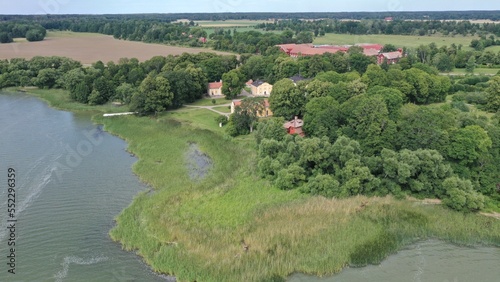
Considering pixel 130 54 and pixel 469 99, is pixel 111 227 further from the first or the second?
pixel 130 54

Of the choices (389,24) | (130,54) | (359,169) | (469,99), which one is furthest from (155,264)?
A: (389,24)

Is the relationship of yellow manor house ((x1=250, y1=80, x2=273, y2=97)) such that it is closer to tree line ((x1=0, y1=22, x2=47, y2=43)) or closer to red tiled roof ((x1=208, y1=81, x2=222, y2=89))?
red tiled roof ((x1=208, y1=81, x2=222, y2=89))

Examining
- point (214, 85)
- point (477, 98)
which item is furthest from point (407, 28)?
point (214, 85)

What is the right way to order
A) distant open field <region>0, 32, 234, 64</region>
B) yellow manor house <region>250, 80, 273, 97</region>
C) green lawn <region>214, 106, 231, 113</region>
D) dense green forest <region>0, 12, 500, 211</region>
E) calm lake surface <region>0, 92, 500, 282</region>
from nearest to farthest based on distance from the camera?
calm lake surface <region>0, 92, 500, 282</region> → dense green forest <region>0, 12, 500, 211</region> → green lawn <region>214, 106, 231, 113</region> → yellow manor house <region>250, 80, 273, 97</region> → distant open field <region>0, 32, 234, 64</region>

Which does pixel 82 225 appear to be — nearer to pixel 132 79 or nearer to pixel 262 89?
pixel 132 79

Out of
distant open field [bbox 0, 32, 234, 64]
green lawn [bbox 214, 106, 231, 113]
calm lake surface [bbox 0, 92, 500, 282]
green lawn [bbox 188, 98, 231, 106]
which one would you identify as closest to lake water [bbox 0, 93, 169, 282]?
calm lake surface [bbox 0, 92, 500, 282]

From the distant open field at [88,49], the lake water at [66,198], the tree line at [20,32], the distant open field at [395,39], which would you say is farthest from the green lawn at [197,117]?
the tree line at [20,32]
